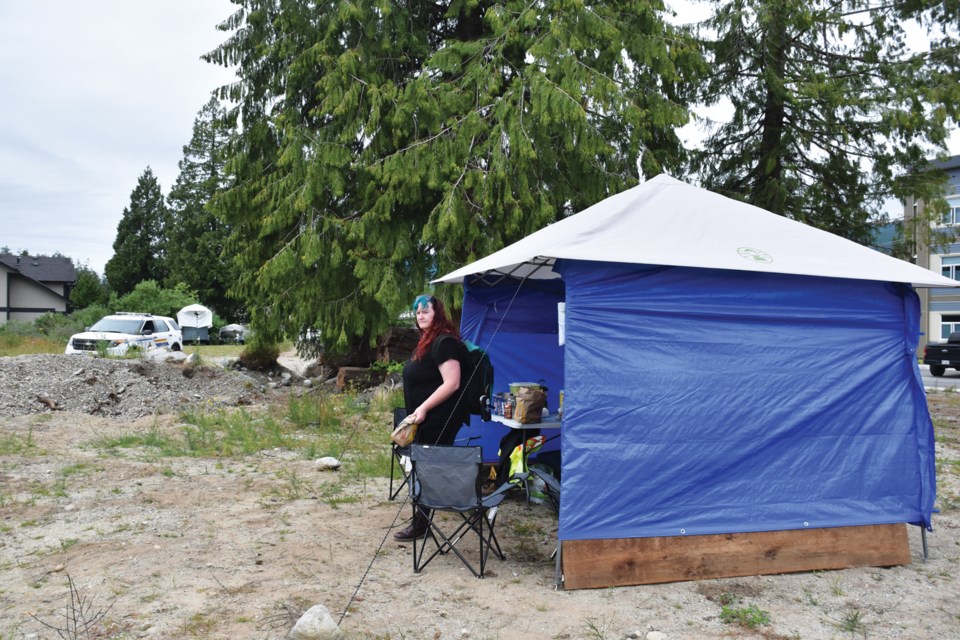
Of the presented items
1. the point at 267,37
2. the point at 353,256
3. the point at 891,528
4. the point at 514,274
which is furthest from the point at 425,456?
the point at 267,37

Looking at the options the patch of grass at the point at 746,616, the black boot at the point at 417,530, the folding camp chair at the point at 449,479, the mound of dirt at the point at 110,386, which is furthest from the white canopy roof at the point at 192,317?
the patch of grass at the point at 746,616

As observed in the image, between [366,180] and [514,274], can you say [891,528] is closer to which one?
[514,274]

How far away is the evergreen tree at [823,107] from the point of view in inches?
463

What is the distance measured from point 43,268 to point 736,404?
185 feet

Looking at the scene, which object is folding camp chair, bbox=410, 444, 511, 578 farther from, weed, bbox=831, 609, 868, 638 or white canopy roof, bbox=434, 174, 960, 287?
weed, bbox=831, 609, 868, 638

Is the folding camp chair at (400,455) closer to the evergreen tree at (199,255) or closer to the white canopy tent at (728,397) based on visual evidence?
the white canopy tent at (728,397)

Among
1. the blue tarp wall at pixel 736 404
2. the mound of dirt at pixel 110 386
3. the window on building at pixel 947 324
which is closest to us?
the blue tarp wall at pixel 736 404

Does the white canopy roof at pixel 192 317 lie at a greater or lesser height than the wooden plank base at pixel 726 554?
greater

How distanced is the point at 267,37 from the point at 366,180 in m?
3.77

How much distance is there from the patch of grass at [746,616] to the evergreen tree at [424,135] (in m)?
7.17

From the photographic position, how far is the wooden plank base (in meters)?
4.43

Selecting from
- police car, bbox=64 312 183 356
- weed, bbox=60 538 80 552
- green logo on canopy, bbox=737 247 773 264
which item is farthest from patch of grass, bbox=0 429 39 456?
police car, bbox=64 312 183 356

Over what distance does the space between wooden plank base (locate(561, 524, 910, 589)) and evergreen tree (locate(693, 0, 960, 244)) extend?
334 inches

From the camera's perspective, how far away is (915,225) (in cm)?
1292
